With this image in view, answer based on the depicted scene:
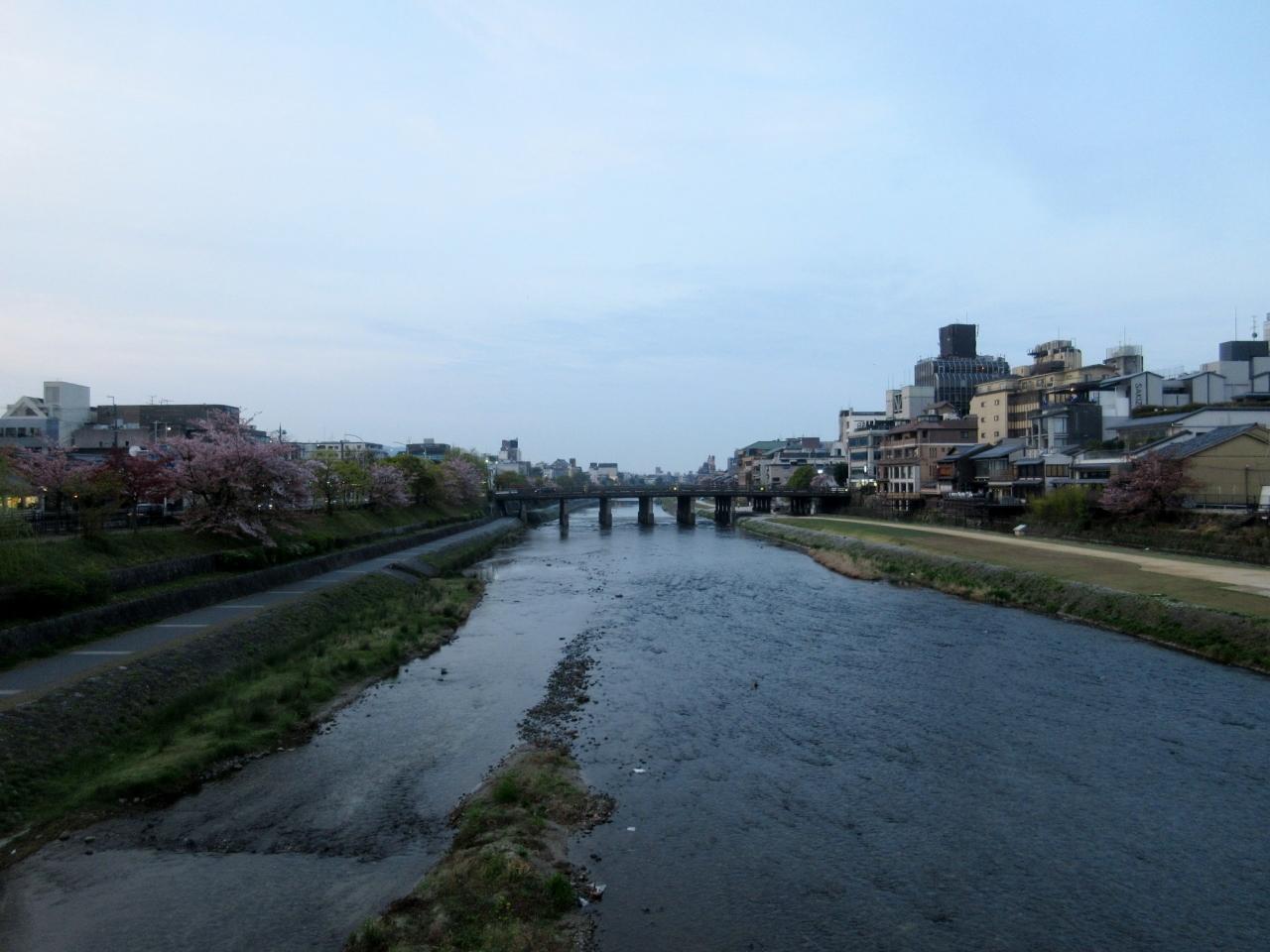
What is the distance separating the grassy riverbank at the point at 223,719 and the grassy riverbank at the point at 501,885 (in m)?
5.97

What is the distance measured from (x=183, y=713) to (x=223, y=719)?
4.72 ft

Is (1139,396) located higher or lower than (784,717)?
higher

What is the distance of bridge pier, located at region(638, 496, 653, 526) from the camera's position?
A: 101125 mm

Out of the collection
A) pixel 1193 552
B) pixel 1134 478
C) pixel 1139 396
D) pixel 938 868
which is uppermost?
pixel 1139 396

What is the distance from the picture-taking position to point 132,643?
21688 millimetres

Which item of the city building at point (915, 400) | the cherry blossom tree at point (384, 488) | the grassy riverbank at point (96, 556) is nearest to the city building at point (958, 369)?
the city building at point (915, 400)

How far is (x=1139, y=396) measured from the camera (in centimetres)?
6406

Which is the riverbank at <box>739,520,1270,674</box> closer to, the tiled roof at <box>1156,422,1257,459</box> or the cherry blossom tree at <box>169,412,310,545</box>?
the tiled roof at <box>1156,422,1257,459</box>

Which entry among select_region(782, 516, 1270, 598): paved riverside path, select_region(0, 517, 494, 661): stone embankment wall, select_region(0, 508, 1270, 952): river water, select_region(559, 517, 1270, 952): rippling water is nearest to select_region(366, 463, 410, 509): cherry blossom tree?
select_region(0, 517, 494, 661): stone embankment wall

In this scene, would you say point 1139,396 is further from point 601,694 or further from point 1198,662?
point 601,694

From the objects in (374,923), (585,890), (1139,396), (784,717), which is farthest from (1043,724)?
(1139,396)

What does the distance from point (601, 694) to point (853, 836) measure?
9.41 meters

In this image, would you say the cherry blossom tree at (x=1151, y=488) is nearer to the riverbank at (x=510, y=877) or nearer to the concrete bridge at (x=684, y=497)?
the riverbank at (x=510, y=877)

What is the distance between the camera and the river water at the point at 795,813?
10.6 metres
